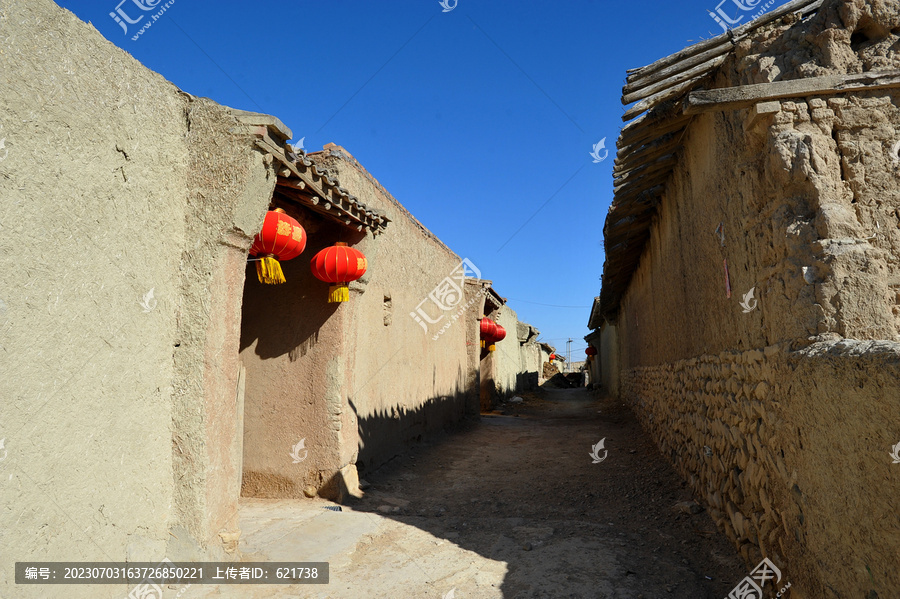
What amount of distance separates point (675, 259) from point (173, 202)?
214 inches

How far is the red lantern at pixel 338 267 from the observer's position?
530 centimetres

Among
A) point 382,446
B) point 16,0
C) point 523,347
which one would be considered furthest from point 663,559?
point 523,347

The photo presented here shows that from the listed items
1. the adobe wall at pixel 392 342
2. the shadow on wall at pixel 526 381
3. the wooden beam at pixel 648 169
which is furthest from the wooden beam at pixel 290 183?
the shadow on wall at pixel 526 381

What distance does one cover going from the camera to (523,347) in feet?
87.6

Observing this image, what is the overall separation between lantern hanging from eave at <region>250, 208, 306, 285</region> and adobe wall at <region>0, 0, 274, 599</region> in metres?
0.29

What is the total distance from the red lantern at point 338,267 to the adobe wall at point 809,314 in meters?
3.48

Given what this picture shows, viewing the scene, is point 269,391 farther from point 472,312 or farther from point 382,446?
point 472,312

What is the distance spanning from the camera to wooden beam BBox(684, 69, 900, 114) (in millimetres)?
3037

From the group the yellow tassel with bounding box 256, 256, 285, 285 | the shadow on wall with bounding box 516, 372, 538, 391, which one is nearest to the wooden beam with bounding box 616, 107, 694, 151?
the yellow tassel with bounding box 256, 256, 285, 285

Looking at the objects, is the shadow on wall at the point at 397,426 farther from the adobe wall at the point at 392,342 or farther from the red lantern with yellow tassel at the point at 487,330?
the red lantern with yellow tassel at the point at 487,330

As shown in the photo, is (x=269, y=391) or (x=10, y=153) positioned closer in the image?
(x=10, y=153)

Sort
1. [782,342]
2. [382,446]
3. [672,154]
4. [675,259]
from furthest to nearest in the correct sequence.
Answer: [382,446]
[675,259]
[672,154]
[782,342]

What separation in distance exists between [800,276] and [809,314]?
227mm

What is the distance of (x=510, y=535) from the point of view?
4664 mm
